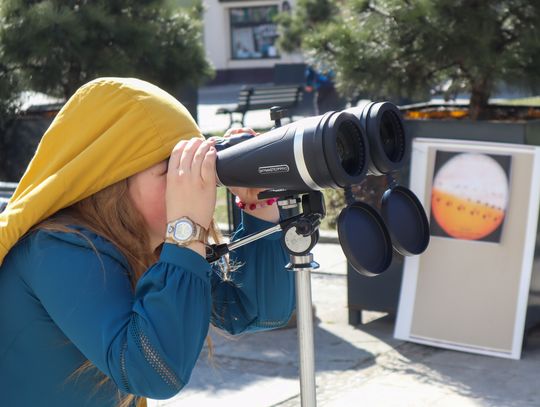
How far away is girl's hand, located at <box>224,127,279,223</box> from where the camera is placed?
1940mm

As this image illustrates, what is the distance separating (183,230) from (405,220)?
46 centimetres

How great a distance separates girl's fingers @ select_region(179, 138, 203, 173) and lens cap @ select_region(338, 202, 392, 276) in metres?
0.28

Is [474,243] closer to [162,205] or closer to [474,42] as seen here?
[474,42]

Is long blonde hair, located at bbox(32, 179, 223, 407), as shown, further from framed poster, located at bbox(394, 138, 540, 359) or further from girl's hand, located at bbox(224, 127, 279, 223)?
framed poster, located at bbox(394, 138, 540, 359)

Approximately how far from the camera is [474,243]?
4.39 m

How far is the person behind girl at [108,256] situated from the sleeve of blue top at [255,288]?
0.90 ft

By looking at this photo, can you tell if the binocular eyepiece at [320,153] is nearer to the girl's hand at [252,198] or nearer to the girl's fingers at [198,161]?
the girl's fingers at [198,161]

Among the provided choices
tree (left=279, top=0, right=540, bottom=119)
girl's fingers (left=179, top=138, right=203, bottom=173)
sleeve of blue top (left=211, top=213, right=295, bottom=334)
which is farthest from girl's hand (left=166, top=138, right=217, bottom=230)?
tree (left=279, top=0, right=540, bottom=119)

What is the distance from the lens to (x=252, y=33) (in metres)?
26.9

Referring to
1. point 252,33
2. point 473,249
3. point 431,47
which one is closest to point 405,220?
point 473,249

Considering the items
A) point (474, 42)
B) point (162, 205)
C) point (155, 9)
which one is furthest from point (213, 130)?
point (162, 205)

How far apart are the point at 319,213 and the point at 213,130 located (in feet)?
43.5

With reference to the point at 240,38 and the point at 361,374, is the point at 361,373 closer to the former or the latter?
the point at 361,374

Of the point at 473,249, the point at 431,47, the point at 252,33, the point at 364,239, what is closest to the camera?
the point at 364,239
